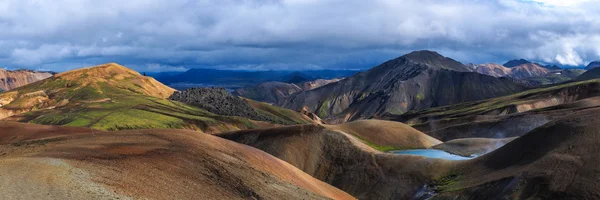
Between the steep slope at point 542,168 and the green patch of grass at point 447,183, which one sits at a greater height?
the steep slope at point 542,168

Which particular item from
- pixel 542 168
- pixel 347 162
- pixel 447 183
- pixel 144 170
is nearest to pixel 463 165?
pixel 447 183

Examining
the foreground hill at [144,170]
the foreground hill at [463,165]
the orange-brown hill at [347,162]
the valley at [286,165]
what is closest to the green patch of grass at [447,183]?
the foreground hill at [463,165]

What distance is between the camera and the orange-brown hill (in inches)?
3366

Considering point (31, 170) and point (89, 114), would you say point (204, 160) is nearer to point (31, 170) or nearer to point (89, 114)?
point (31, 170)

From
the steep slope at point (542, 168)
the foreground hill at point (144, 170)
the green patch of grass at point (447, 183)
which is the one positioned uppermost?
the foreground hill at point (144, 170)

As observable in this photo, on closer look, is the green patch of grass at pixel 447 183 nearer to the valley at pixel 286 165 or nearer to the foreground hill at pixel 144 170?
the valley at pixel 286 165

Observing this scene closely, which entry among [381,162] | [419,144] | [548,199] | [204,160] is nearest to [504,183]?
[548,199]

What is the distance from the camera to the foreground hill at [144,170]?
3306cm

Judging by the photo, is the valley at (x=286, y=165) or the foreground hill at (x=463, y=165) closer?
the valley at (x=286, y=165)

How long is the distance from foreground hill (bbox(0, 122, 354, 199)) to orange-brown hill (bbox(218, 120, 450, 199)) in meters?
24.1

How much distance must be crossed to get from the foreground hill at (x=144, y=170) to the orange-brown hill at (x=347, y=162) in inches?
949

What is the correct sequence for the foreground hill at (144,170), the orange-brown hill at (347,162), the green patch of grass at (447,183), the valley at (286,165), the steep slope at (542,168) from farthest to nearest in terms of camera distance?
the orange-brown hill at (347,162)
the green patch of grass at (447,183)
the steep slope at (542,168)
the valley at (286,165)
the foreground hill at (144,170)

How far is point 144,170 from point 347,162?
62.3m

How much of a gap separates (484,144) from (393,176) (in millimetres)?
41140
